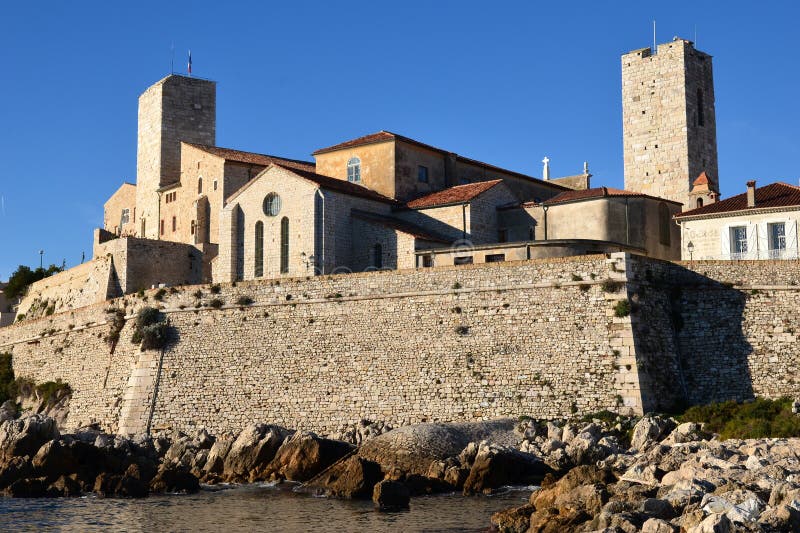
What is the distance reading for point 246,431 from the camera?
30719mm

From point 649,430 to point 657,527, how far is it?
10.9 m

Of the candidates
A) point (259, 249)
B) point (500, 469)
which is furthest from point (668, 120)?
point (500, 469)

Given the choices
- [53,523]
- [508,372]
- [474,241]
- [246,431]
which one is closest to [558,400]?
[508,372]

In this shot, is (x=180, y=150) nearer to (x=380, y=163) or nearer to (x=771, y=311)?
(x=380, y=163)

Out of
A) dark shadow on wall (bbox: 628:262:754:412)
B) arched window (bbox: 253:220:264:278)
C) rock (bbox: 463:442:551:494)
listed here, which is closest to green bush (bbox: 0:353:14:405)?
arched window (bbox: 253:220:264:278)

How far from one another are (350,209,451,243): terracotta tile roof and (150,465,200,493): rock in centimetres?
1441

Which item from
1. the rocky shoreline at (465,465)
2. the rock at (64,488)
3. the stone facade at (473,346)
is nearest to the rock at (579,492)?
the rocky shoreline at (465,465)

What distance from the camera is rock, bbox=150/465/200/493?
2867cm

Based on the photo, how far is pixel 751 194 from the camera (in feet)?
119

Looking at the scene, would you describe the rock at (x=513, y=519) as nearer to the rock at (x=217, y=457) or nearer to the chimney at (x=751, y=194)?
the rock at (x=217, y=457)

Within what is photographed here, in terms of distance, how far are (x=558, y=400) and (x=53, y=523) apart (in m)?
14.3

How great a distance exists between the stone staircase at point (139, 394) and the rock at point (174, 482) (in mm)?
7450

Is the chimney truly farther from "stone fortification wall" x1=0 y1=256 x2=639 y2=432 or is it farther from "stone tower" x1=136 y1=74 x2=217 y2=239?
"stone tower" x1=136 y1=74 x2=217 y2=239

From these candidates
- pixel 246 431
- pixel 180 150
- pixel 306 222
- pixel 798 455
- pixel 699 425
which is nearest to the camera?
pixel 798 455
